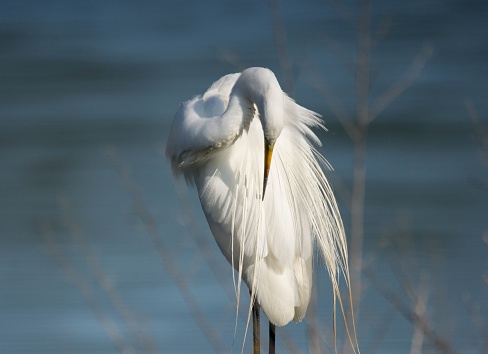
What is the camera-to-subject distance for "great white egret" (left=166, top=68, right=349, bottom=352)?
8.71ft

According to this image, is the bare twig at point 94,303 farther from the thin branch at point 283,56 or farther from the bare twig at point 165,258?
the thin branch at point 283,56

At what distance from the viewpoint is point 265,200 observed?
8.80 ft

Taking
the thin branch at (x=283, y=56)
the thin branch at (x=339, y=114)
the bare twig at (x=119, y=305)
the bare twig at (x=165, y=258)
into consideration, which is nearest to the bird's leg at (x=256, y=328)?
the bare twig at (x=165, y=258)

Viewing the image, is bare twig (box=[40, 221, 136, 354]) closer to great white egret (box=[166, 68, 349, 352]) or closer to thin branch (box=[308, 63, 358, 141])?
great white egret (box=[166, 68, 349, 352])

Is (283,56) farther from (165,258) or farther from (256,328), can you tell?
(256,328)

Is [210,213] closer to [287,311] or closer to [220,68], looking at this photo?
[287,311]

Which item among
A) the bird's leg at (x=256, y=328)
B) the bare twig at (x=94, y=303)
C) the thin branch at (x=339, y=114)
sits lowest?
the bird's leg at (x=256, y=328)

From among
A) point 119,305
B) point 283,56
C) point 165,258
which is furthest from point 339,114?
point 119,305

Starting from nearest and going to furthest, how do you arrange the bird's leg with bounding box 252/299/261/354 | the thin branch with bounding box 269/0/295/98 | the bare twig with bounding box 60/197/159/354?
the thin branch with bounding box 269/0/295/98, the bare twig with bounding box 60/197/159/354, the bird's leg with bounding box 252/299/261/354

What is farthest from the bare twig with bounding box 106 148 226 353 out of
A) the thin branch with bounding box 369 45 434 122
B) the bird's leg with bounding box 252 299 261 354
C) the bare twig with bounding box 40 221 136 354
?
the thin branch with bounding box 369 45 434 122

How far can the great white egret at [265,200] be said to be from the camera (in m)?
2.65

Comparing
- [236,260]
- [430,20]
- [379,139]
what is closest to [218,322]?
[236,260]

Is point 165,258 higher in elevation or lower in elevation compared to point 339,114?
lower

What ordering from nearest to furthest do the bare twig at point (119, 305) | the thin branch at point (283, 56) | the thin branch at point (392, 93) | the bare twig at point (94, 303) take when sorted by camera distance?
the thin branch at point (283, 56), the bare twig at point (119, 305), the thin branch at point (392, 93), the bare twig at point (94, 303)
